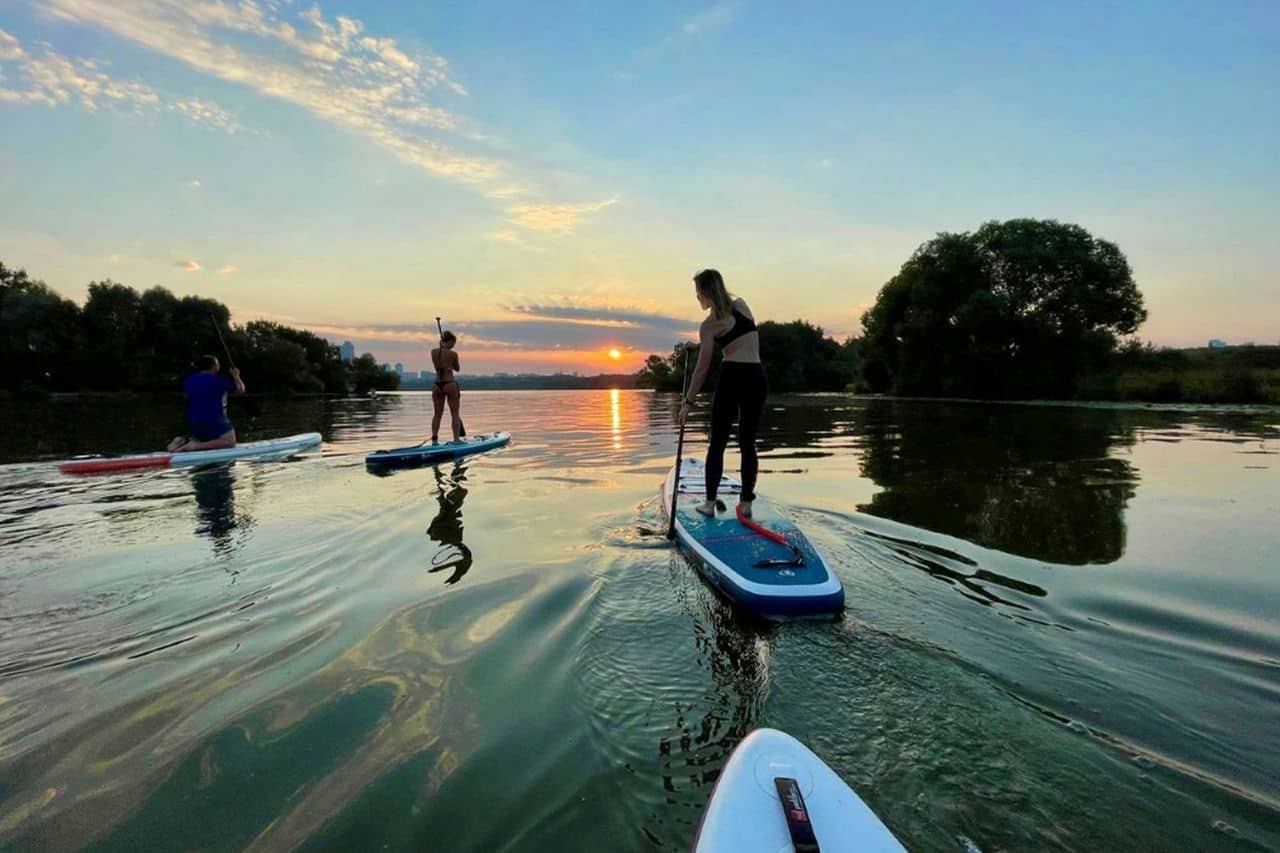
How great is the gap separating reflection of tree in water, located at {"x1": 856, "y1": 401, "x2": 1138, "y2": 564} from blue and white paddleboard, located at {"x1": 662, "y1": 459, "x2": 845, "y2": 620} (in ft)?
8.85

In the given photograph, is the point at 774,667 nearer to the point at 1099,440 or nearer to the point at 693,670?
the point at 693,670

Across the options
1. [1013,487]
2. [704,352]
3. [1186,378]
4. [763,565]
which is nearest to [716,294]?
[704,352]

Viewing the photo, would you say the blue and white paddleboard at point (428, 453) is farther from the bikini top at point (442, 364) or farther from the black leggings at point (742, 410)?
the black leggings at point (742, 410)

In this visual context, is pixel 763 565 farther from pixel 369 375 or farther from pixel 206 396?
pixel 369 375

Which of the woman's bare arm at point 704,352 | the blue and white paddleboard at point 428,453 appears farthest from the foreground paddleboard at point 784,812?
the blue and white paddleboard at point 428,453

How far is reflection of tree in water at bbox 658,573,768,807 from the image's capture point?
2598 millimetres

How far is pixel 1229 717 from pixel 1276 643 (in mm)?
1546

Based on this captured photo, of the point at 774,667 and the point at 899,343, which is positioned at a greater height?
the point at 899,343

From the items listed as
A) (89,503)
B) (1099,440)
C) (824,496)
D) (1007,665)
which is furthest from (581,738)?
(1099,440)

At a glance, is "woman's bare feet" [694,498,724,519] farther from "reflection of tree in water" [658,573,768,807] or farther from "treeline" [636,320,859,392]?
"treeline" [636,320,859,392]

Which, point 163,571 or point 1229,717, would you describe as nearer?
point 1229,717

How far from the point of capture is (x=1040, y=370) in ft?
133

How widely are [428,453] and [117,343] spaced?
63669mm

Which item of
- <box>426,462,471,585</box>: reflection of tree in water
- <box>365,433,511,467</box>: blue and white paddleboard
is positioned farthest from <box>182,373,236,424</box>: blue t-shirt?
<box>426,462,471,585</box>: reflection of tree in water
